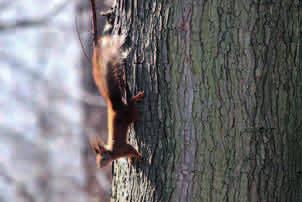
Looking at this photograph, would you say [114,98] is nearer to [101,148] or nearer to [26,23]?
[101,148]

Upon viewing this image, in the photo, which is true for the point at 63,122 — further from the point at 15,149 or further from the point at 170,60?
the point at 170,60

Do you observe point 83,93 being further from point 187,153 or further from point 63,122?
point 187,153

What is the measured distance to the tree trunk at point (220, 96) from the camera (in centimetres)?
239

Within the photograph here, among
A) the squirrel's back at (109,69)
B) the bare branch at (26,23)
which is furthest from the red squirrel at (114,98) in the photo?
the bare branch at (26,23)

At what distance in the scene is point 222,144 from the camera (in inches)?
95.3

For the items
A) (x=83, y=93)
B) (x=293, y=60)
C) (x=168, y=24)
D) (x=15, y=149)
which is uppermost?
(x=168, y=24)

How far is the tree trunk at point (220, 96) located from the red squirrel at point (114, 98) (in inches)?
2.8

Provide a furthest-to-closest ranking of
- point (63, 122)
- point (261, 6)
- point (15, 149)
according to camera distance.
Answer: point (15, 149), point (63, 122), point (261, 6)

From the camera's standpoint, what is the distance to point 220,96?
2404mm

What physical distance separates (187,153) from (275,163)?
0.36m

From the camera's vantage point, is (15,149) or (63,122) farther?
(15,149)

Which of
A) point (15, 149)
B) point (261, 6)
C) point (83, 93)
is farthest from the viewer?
point (15, 149)

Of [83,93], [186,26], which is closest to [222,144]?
[186,26]

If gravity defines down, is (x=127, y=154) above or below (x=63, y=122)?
above
